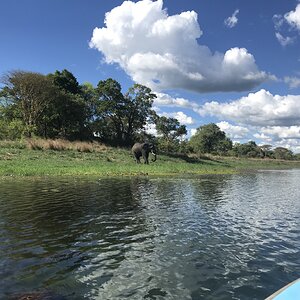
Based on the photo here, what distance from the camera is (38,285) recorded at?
8.02 m

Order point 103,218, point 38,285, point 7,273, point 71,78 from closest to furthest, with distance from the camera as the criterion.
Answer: point 38,285 → point 7,273 → point 103,218 → point 71,78

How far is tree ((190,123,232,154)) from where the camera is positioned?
4959 inches

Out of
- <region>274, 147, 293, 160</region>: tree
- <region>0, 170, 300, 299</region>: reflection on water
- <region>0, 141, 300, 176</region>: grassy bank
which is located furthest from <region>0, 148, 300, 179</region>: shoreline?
<region>274, 147, 293, 160</region>: tree

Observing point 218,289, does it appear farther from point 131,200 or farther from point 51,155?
point 51,155

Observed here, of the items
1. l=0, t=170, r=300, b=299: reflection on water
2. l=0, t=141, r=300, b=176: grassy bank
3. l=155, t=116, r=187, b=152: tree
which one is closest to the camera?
l=0, t=170, r=300, b=299: reflection on water

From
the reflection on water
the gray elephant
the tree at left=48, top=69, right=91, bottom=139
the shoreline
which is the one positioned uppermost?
the tree at left=48, top=69, right=91, bottom=139

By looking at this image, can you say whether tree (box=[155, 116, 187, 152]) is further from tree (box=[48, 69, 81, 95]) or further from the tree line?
tree (box=[48, 69, 81, 95])

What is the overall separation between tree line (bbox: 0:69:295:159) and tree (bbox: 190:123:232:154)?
36968 mm

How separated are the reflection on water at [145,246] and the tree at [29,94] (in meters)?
41.2

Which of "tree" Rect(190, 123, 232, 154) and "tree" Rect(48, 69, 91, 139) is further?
"tree" Rect(190, 123, 232, 154)

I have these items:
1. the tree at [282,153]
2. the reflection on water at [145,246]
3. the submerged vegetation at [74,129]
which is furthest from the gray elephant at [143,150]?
the tree at [282,153]

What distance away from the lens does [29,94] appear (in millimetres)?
58469

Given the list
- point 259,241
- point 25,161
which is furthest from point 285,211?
point 25,161

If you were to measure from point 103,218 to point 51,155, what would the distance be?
99.1ft
